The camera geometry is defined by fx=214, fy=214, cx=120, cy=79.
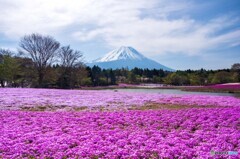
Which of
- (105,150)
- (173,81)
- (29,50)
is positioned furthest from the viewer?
(173,81)

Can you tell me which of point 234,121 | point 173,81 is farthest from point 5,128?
point 173,81

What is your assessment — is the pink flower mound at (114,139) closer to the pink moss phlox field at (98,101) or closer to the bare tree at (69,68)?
the pink moss phlox field at (98,101)

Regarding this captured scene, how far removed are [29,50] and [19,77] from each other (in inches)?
475

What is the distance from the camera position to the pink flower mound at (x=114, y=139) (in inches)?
290

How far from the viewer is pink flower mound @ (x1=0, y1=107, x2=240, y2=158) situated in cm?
737

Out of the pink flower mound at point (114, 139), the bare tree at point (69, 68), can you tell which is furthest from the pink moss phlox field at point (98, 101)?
the bare tree at point (69, 68)

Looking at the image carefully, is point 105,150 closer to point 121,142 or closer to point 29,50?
point 121,142

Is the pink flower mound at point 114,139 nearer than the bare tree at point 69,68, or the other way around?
the pink flower mound at point 114,139

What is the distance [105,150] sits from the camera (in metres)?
7.63

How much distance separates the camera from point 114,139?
8969 mm

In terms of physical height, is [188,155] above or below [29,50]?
below

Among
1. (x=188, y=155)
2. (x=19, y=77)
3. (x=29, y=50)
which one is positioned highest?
(x=29, y=50)

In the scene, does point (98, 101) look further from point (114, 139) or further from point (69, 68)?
point (69, 68)

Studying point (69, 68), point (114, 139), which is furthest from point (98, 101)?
point (69, 68)
